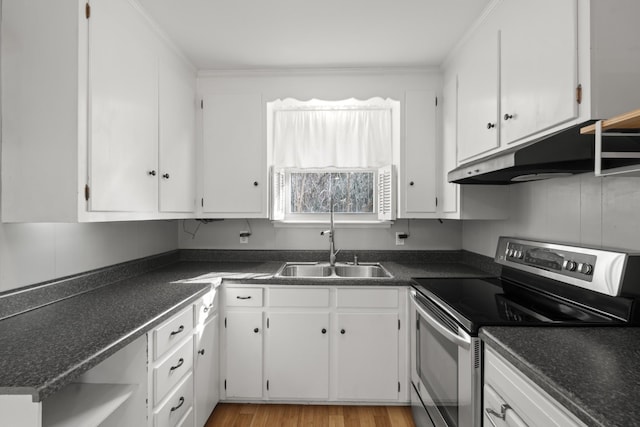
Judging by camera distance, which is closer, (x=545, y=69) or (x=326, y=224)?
(x=545, y=69)

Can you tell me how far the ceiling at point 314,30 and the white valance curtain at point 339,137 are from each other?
1.18ft

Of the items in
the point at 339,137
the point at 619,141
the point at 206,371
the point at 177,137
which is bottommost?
the point at 206,371

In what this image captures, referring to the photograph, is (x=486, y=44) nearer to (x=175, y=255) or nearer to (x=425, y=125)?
(x=425, y=125)

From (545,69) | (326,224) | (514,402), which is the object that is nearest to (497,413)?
(514,402)

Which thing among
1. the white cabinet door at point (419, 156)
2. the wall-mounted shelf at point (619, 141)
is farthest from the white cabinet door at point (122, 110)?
the wall-mounted shelf at point (619, 141)

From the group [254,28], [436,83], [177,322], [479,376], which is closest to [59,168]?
[177,322]

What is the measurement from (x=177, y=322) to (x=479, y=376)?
1.32 meters

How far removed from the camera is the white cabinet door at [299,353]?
7.21 ft

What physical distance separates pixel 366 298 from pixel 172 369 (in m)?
1.17

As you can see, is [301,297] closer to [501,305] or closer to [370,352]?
[370,352]

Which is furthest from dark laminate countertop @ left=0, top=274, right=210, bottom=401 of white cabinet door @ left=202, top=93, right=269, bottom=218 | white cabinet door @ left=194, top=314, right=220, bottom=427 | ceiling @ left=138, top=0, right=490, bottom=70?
ceiling @ left=138, top=0, right=490, bottom=70

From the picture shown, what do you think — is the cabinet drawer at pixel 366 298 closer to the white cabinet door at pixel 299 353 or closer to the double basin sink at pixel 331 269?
the white cabinet door at pixel 299 353

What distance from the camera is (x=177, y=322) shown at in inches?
64.1

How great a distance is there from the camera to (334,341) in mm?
2199
